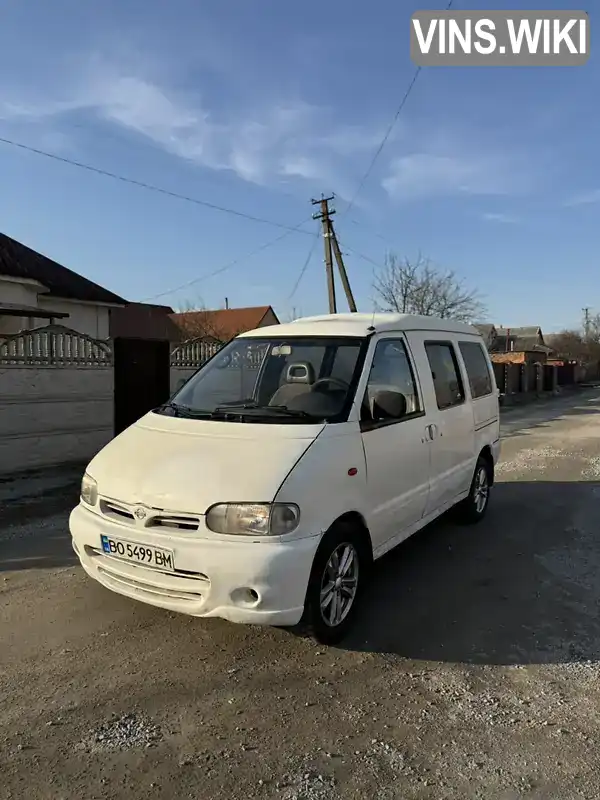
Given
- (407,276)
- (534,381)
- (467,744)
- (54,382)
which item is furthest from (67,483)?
(534,381)

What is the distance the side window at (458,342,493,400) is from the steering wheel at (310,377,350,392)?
2206mm

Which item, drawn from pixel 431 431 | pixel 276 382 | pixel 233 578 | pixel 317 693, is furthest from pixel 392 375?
pixel 317 693

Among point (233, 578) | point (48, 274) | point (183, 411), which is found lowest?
point (233, 578)

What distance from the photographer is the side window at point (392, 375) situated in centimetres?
422

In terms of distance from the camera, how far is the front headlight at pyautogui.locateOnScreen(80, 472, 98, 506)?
373 cm

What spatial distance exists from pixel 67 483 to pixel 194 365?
4.03 meters

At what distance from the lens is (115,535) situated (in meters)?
3.50

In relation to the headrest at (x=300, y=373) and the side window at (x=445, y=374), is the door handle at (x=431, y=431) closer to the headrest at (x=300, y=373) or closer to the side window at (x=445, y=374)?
the side window at (x=445, y=374)

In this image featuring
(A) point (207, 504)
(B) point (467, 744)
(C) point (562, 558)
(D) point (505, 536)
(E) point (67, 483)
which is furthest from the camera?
(E) point (67, 483)

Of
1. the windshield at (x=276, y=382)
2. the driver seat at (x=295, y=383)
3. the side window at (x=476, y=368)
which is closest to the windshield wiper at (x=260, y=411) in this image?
the windshield at (x=276, y=382)

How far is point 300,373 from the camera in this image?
15.0 feet

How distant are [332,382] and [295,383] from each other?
0.34 metres

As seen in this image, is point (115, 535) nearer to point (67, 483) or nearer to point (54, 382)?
point (67, 483)

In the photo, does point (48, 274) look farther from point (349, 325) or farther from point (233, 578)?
point (233, 578)
